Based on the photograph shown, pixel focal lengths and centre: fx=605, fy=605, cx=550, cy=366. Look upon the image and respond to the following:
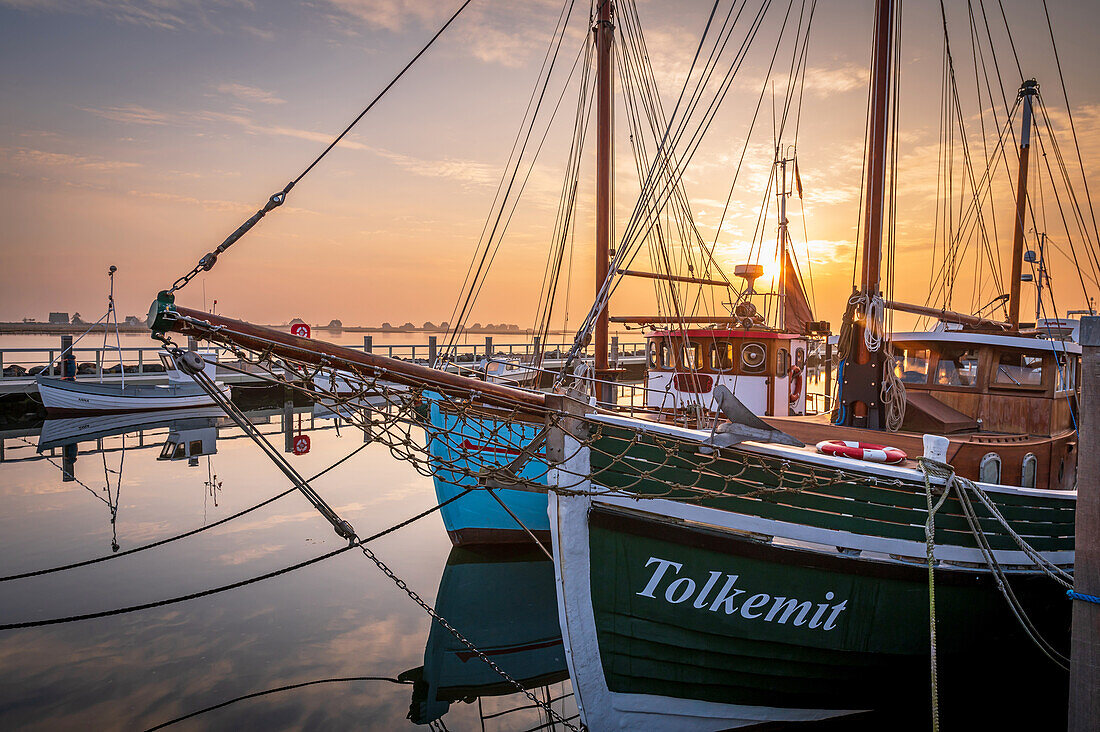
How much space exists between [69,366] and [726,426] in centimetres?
2686

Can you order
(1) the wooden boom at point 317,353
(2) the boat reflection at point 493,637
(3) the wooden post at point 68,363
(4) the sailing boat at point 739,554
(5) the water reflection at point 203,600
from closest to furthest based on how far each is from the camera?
(1) the wooden boom at point 317,353, (4) the sailing boat at point 739,554, (5) the water reflection at point 203,600, (2) the boat reflection at point 493,637, (3) the wooden post at point 68,363

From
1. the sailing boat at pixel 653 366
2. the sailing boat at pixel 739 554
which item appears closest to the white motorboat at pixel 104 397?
the sailing boat at pixel 653 366

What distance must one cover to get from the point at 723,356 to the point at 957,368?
131 inches

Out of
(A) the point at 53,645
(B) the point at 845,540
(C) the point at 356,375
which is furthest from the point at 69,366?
(B) the point at 845,540

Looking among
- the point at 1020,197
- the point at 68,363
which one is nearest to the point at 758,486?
the point at 1020,197

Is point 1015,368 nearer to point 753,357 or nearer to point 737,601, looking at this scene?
point 753,357

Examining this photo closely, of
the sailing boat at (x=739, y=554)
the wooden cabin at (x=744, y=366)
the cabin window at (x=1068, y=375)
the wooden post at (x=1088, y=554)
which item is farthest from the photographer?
the wooden cabin at (x=744, y=366)

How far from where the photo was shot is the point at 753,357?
9.73m

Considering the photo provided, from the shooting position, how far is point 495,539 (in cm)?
1017

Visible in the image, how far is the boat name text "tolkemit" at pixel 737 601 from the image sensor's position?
4.59m

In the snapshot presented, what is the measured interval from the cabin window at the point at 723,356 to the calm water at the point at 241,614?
4.34 meters

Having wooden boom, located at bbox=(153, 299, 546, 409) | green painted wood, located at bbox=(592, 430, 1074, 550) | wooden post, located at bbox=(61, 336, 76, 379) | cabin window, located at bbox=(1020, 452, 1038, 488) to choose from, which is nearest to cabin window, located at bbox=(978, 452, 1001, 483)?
green painted wood, located at bbox=(592, 430, 1074, 550)

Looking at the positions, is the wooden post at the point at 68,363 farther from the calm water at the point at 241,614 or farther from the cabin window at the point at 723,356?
the cabin window at the point at 723,356

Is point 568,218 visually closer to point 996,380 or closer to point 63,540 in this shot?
point 996,380
